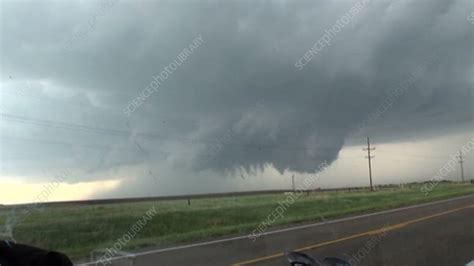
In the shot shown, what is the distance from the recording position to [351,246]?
12805 mm

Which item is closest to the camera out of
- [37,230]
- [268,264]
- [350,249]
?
[268,264]

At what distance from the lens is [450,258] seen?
36.1ft

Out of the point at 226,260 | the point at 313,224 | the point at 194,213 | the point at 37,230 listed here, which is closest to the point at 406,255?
the point at 226,260

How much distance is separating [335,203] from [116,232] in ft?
59.3

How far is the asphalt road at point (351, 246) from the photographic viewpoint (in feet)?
35.5

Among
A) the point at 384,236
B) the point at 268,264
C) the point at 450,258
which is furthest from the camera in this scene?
the point at 384,236

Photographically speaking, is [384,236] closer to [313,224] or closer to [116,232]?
[313,224]

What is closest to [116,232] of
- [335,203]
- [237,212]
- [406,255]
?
[237,212]

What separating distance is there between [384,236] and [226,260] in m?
5.99

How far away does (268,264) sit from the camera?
10.3 metres

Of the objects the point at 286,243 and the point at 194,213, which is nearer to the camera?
the point at 286,243

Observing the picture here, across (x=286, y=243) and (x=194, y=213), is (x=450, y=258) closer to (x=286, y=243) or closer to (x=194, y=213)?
(x=286, y=243)

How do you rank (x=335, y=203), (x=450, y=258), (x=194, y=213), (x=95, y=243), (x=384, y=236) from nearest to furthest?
(x=450, y=258), (x=384, y=236), (x=95, y=243), (x=194, y=213), (x=335, y=203)

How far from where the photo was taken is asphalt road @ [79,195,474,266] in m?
10.8
